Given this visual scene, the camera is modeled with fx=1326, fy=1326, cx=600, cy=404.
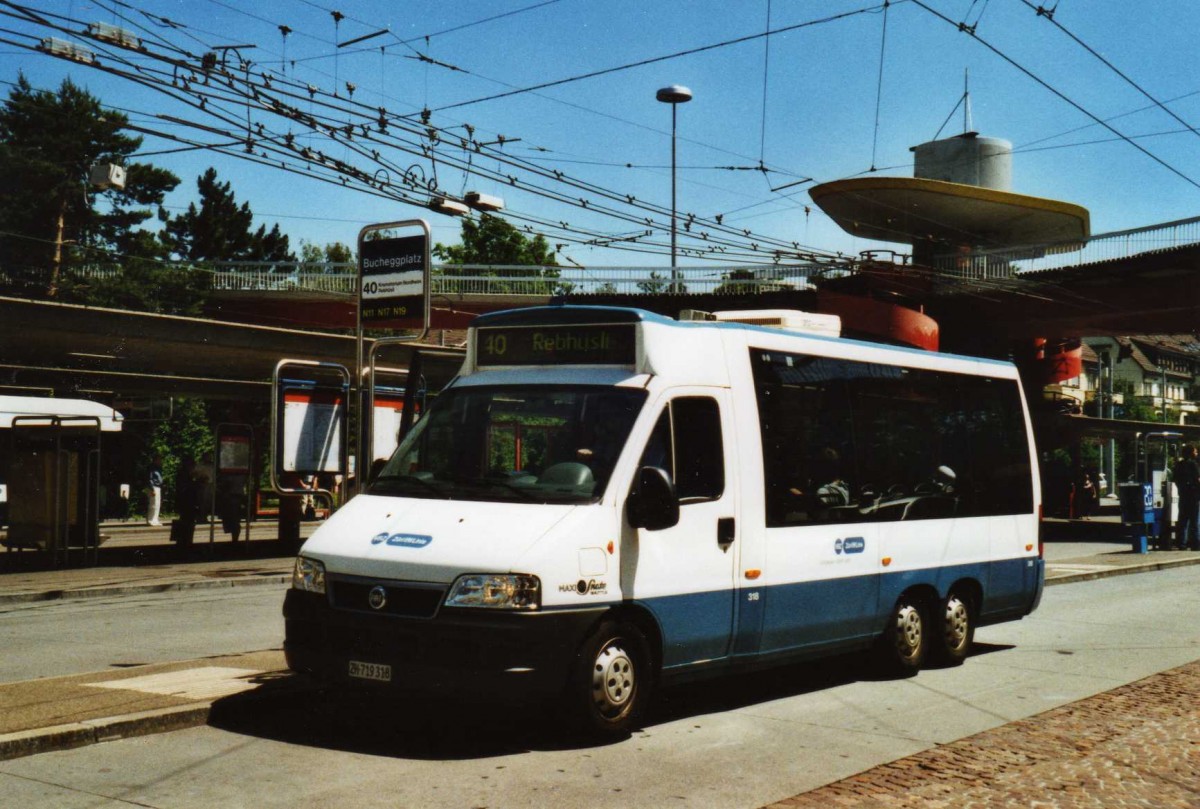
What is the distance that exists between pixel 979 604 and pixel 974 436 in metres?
1.42

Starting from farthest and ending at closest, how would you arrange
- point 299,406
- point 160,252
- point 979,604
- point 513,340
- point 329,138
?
point 160,252
point 329,138
point 299,406
point 979,604
point 513,340

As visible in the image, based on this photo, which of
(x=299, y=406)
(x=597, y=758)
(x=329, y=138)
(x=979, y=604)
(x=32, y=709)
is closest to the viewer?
(x=597, y=758)

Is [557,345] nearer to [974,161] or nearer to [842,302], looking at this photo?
[842,302]

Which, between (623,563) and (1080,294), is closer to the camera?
(623,563)

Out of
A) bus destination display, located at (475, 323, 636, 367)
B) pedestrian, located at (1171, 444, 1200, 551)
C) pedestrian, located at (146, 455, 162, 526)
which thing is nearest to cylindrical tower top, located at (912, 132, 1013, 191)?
pedestrian, located at (1171, 444, 1200, 551)

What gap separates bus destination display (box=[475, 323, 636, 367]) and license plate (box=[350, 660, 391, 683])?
229 cm

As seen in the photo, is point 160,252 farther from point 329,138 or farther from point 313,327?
point 329,138

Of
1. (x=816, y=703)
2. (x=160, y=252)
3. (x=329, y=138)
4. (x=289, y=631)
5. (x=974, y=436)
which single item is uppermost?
(x=160, y=252)

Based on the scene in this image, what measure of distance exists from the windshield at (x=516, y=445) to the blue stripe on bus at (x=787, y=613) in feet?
2.87

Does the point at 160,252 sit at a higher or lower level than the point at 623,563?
higher

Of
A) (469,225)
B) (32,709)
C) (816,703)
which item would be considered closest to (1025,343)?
(469,225)

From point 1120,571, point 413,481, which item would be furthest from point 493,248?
point 413,481

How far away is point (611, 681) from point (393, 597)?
4.26 ft

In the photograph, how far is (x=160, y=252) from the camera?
64.9 m
